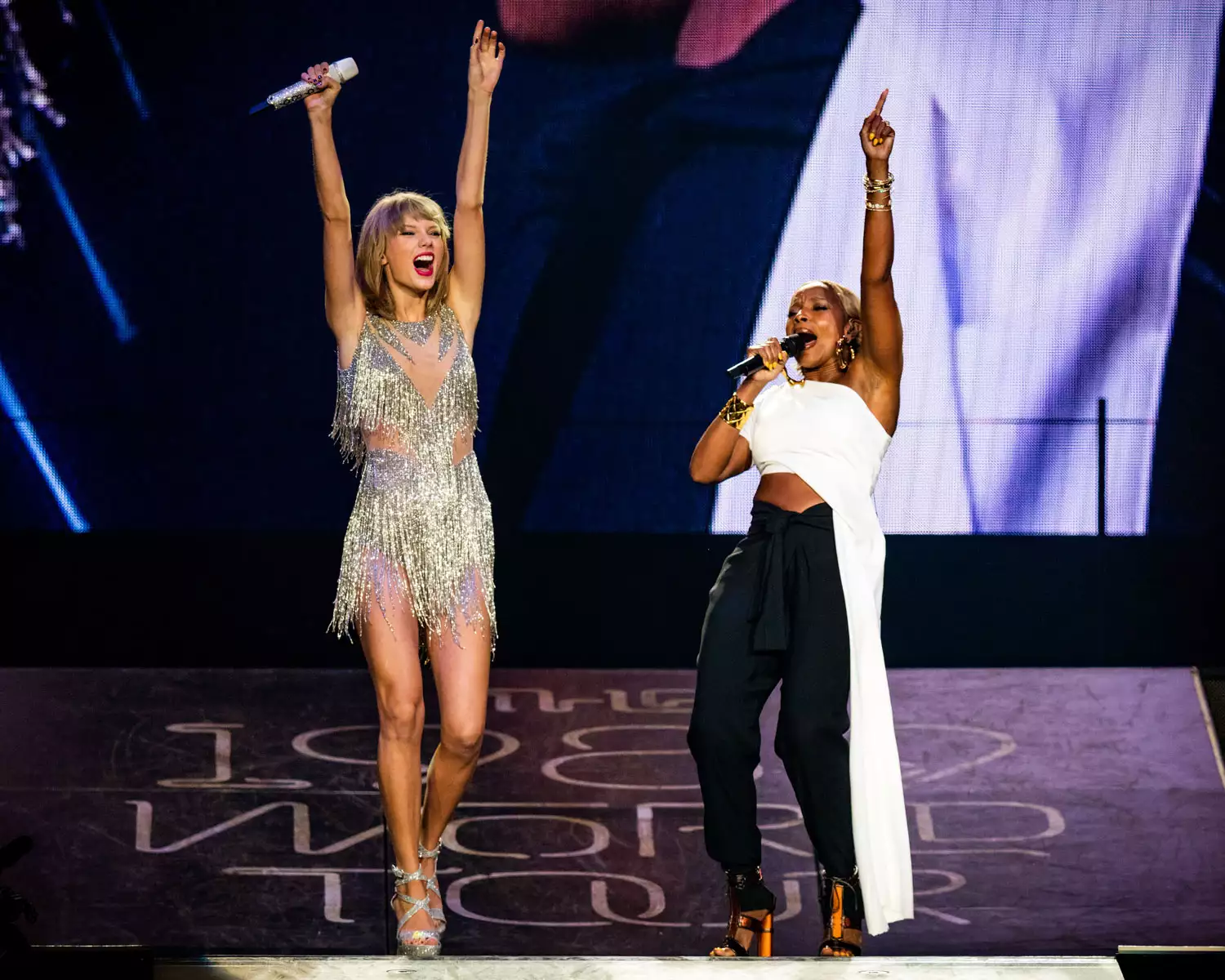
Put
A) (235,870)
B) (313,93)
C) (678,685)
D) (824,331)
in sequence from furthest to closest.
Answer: (678,685)
(235,870)
(824,331)
(313,93)

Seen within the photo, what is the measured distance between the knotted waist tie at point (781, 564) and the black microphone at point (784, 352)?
29 cm

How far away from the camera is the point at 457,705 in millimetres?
2850

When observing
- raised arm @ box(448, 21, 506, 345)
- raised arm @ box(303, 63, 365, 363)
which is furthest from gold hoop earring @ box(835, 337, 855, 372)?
raised arm @ box(303, 63, 365, 363)

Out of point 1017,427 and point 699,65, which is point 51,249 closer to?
point 699,65

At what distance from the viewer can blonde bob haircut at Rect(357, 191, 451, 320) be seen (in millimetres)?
2902

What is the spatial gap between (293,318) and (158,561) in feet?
3.26

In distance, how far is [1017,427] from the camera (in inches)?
220

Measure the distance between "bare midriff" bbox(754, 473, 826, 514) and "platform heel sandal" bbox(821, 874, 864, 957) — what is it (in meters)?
0.69

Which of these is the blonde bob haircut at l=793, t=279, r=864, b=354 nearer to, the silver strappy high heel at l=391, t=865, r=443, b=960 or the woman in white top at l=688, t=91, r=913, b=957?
the woman in white top at l=688, t=91, r=913, b=957

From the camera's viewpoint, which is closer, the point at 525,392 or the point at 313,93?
the point at 313,93

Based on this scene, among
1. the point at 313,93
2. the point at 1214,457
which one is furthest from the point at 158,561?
the point at 1214,457

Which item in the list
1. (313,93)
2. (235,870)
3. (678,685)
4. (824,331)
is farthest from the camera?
(678,685)

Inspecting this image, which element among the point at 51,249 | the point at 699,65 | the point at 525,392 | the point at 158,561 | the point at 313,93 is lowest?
the point at 313,93

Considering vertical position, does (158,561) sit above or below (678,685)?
above
